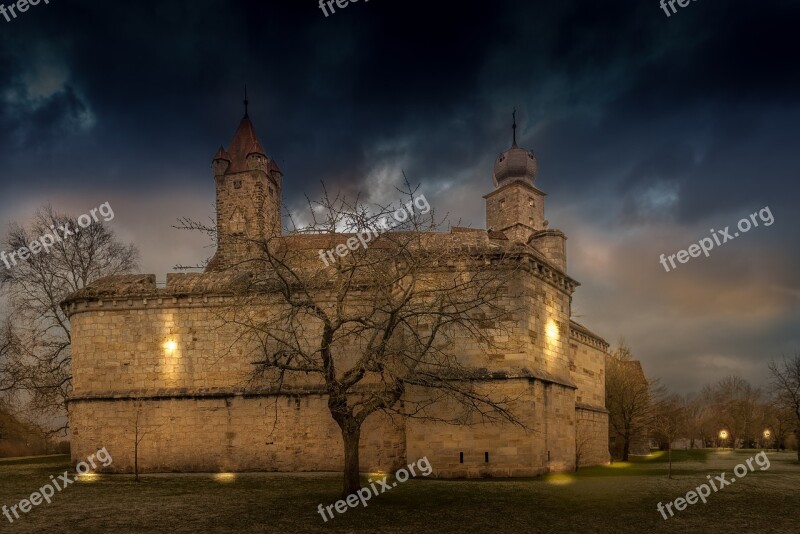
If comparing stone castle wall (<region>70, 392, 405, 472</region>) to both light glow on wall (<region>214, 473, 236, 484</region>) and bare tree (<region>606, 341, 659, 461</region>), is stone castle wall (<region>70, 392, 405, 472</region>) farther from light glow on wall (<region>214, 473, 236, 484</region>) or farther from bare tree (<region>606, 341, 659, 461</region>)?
bare tree (<region>606, 341, 659, 461</region>)

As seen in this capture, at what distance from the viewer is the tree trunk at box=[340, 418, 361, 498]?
1273 cm

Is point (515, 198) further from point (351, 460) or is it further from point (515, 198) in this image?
point (351, 460)

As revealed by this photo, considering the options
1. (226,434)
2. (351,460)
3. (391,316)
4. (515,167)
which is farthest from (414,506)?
(515,167)

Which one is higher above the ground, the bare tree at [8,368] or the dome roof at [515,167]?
the dome roof at [515,167]

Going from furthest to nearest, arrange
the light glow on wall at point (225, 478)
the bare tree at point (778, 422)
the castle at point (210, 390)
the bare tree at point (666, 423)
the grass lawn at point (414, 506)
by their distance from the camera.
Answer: the bare tree at point (778, 422)
the bare tree at point (666, 423)
the castle at point (210, 390)
the light glow on wall at point (225, 478)
the grass lawn at point (414, 506)

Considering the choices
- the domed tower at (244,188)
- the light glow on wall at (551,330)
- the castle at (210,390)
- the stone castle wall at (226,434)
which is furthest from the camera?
the domed tower at (244,188)

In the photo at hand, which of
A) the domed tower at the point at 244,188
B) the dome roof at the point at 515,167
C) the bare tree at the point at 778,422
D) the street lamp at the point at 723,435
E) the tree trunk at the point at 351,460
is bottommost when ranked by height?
the street lamp at the point at 723,435

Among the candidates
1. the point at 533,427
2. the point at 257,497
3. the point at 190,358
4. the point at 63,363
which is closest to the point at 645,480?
the point at 533,427

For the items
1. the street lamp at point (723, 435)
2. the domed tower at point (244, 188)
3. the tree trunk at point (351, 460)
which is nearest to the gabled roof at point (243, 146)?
the domed tower at point (244, 188)

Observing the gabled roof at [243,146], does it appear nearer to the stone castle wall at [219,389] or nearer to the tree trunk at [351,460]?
the stone castle wall at [219,389]

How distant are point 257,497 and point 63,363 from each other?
56.9 feet

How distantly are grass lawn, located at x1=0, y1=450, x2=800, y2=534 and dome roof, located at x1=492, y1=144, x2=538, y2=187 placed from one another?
50.2 meters

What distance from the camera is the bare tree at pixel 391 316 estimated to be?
41.5 ft

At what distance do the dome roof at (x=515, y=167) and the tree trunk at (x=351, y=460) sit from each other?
54.5 m
